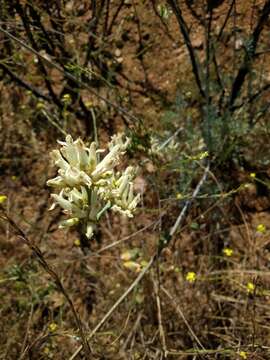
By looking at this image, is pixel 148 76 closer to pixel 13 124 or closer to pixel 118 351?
pixel 13 124

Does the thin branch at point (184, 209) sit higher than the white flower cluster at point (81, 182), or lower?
lower

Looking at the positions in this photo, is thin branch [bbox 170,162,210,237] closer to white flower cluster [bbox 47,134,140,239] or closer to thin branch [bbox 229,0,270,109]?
thin branch [bbox 229,0,270,109]

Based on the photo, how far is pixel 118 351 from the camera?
248 cm

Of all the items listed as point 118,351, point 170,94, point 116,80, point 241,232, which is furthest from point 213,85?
point 118,351

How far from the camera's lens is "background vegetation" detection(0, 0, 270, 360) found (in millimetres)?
2549

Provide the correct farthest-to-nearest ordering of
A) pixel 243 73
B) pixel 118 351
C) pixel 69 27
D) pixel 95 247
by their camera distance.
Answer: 1. pixel 69 27
2. pixel 95 247
3. pixel 243 73
4. pixel 118 351

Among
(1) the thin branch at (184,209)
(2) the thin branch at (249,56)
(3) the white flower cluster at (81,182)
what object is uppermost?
(2) the thin branch at (249,56)

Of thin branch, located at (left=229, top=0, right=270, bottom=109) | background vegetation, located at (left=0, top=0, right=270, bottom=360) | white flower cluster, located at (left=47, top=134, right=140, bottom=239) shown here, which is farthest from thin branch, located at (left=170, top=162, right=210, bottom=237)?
white flower cluster, located at (left=47, top=134, right=140, bottom=239)

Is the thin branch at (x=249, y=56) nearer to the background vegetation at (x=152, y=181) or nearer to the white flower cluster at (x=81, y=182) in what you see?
the background vegetation at (x=152, y=181)

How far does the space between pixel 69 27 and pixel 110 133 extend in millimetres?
904

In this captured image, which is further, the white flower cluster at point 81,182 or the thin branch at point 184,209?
the thin branch at point 184,209

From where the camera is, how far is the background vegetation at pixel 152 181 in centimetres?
255

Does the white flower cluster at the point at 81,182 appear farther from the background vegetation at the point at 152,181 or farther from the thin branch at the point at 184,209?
the thin branch at the point at 184,209

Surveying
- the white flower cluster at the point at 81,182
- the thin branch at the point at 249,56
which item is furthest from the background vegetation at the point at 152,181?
the white flower cluster at the point at 81,182
